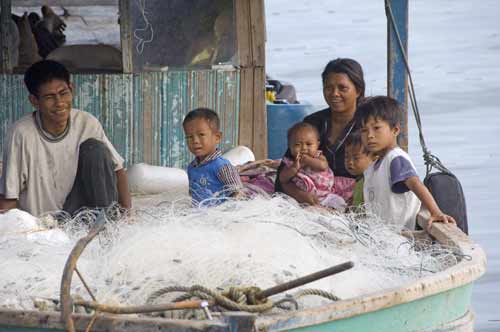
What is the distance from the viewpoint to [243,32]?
7.77 m

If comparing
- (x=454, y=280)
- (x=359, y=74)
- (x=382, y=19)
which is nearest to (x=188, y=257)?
(x=454, y=280)

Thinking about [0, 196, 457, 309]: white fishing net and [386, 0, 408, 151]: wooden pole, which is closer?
[0, 196, 457, 309]: white fishing net

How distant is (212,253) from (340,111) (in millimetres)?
2119

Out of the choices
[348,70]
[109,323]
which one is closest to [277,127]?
[348,70]

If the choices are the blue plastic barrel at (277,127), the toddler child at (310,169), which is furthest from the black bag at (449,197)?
the blue plastic barrel at (277,127)

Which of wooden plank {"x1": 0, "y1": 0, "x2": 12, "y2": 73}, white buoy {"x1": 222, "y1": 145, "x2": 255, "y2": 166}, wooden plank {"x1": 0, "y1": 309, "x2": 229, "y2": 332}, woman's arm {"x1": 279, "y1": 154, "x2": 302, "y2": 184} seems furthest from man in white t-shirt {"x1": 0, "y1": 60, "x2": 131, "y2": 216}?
wooden plank {"x1": 0, "y1": 309, "x2": 229, "y2": 332}

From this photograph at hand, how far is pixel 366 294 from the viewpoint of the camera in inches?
163

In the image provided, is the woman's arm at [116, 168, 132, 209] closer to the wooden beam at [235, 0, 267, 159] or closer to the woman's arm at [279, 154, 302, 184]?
the woman's arm at [279, 154, 302, 184]

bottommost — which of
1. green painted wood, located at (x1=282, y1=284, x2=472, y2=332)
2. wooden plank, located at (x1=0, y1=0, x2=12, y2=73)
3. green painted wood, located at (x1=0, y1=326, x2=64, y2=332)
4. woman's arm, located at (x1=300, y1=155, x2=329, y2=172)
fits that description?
green painted wood, located at (x1=282, y1=284, x2=472, y2=332)

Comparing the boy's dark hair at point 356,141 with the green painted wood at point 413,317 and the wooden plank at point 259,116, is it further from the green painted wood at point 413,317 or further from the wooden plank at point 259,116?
the wooden plank at point 259,116

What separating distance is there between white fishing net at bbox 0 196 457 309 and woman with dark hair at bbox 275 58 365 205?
91 centimetres

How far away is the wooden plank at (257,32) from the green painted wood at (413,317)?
10.8 feet

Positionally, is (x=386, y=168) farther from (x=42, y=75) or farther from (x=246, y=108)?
(x=246, y=108)

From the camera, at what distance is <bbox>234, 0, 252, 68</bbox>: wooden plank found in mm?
7754
